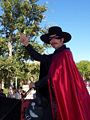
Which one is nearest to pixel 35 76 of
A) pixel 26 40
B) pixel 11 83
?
pixel 11 83

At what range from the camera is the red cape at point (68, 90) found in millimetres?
5398

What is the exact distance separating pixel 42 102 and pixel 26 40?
3.46ft

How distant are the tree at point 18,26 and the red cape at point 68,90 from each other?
4430cm

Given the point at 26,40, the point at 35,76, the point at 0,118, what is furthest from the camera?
the point at 35,76

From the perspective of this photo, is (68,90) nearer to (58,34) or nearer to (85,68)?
(58,34)

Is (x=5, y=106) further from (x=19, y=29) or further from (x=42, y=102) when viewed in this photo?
(x=19, y=29)

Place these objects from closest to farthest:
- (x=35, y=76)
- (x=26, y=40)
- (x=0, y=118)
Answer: (x=0, y=118)
(x=26, y=40)
(x=35, y=76)

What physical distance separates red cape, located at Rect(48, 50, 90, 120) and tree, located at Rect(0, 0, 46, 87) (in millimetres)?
44303

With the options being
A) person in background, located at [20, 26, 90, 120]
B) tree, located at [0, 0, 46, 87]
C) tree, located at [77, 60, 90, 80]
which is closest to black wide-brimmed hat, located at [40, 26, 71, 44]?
person in background, located at [20, 26, 90, 120]

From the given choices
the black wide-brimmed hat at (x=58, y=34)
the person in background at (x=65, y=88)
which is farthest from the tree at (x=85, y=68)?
the person in background at (x=65, y=88)

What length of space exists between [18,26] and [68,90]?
46258 millimetres

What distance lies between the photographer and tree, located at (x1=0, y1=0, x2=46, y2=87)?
166ft

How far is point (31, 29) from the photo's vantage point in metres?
51.7

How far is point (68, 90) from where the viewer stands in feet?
17.8
